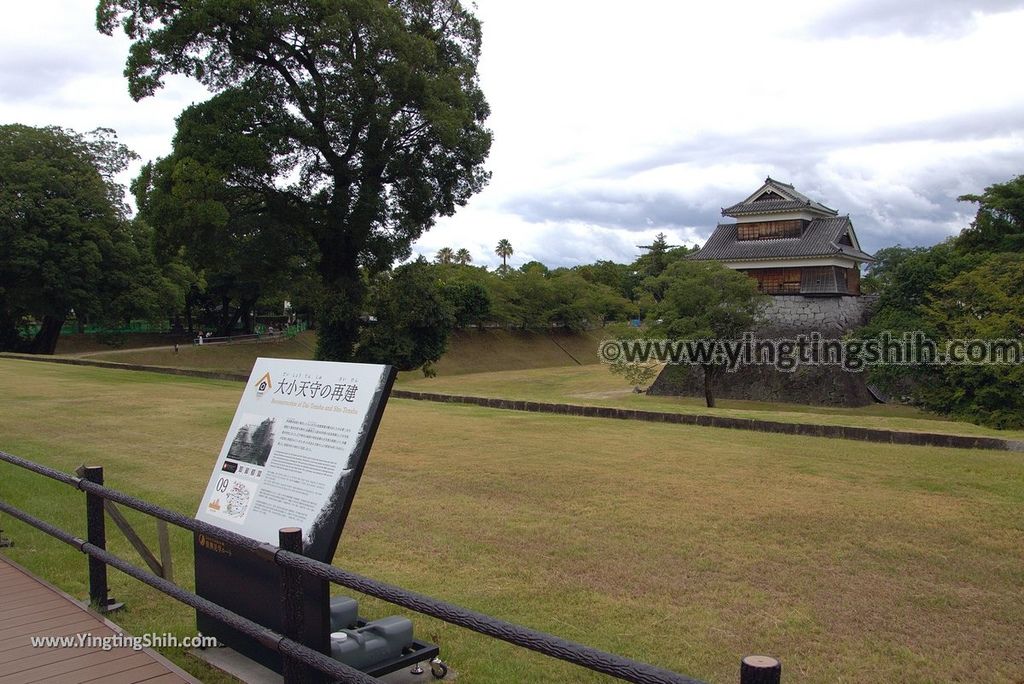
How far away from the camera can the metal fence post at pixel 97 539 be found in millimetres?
4113

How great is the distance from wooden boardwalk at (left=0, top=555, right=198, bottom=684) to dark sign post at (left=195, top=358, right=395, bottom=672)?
0.41 metres

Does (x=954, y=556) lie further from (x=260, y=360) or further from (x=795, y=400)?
(x=795, y=400)

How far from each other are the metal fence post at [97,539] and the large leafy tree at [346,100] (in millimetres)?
20691

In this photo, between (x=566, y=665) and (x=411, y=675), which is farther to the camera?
(x=566, y=665)

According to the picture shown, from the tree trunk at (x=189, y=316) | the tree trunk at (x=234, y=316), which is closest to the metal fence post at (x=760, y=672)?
the tree trunk at (x=234, y=316)

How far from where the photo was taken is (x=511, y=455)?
30.7 feet

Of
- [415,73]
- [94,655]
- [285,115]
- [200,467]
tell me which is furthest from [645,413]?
[285,115]

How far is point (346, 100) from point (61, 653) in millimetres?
22924

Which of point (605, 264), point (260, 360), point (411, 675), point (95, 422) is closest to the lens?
point (411, 675)

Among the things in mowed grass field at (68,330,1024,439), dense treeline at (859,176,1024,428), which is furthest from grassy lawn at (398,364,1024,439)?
dense treeline at (859,176,1024,428)

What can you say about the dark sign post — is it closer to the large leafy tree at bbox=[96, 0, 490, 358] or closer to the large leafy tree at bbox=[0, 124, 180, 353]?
the large leafy tree at bbox=[96, 0, 490, 358]

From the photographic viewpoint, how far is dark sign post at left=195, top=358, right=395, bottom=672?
126 inches

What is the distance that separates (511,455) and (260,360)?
17.9 ft

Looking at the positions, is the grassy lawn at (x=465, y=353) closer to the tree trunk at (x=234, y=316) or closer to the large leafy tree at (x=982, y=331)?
the tree trunk at (x=234, y=316)
